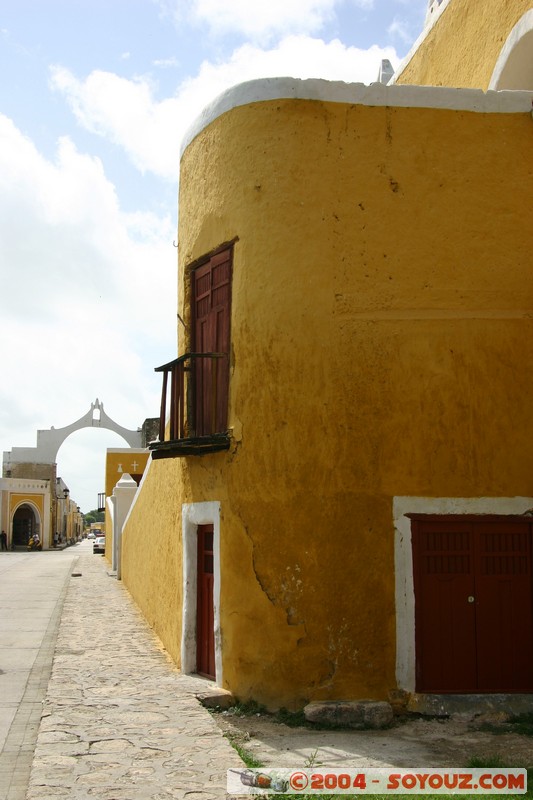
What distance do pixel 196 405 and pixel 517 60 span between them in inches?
201

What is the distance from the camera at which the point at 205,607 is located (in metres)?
9.04

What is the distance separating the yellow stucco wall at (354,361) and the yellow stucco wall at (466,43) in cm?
195

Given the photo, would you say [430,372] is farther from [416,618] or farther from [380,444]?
[416,618]

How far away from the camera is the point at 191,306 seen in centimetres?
941

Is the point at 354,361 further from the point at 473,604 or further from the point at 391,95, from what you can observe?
the point at 391,95

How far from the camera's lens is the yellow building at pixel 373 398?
302 inches

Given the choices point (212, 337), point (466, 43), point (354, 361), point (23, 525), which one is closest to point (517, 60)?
point (466, 43)

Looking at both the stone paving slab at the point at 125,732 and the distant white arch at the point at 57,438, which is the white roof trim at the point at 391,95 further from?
the distant white arch at the point at 57,438

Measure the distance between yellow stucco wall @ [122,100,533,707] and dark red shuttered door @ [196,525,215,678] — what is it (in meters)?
0.84

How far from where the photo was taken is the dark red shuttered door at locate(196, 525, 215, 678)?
8.78 m

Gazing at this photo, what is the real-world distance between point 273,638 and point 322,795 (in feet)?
7.76

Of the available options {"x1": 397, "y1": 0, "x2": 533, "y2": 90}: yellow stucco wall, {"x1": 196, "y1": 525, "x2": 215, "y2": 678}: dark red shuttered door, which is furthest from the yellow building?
{"x1": 397, "y1": 0, "x2": 533, "y2": 90}: yellow stucco wall

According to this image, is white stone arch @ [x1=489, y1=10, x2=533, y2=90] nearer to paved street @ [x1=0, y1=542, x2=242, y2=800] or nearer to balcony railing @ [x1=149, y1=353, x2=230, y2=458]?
balcony railing @ [x1=149, y1=353, x2=230, y2=458]

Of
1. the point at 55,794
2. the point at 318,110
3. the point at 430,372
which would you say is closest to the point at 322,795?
the point at 55,794
